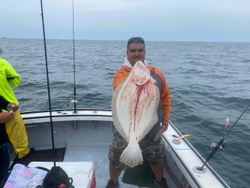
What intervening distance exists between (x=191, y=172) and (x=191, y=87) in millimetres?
10714

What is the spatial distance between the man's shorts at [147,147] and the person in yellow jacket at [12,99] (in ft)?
4.56

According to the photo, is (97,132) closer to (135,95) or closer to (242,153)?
(135,95)

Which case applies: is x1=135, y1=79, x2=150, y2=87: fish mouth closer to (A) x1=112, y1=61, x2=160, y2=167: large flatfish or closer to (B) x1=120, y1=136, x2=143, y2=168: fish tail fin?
(A) x1=112, y1=61, x2=160, y2=167: large flatfish

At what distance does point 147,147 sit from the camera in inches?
119

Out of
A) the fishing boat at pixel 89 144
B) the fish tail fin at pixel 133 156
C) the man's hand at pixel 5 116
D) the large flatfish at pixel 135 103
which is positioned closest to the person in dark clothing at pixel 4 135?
the man's hand at pixel 5 116

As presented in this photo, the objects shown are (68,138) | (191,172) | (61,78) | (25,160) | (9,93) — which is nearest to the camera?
(191,172)

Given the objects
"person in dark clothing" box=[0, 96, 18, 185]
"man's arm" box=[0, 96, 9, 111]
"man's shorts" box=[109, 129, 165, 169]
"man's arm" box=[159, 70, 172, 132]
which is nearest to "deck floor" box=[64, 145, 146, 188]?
"man's shorts" box=[109, 129, 165, 169]

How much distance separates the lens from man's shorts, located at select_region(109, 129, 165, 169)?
298cm

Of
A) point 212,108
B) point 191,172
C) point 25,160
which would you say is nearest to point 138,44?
point 191,172

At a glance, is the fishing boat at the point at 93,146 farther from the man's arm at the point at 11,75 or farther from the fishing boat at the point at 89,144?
the man's arm at the point at 11,75

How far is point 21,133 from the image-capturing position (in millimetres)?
3750

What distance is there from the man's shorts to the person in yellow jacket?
1.39m

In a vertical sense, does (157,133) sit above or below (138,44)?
below

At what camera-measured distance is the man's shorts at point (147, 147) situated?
2.98 m
